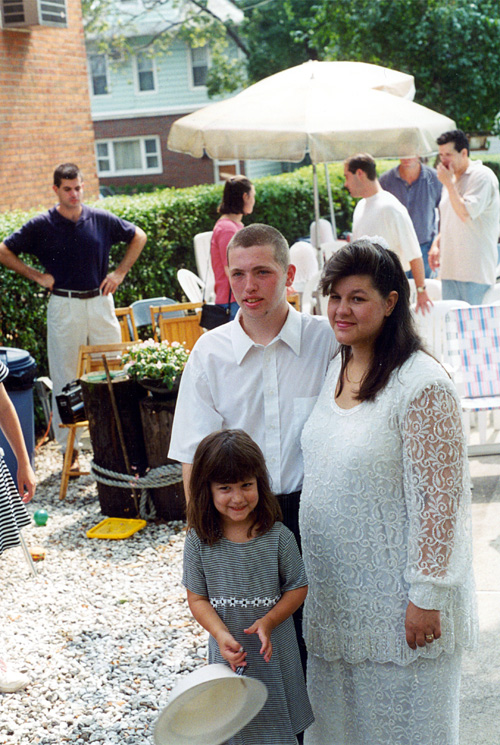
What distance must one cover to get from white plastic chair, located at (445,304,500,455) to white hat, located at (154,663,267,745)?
433 cm

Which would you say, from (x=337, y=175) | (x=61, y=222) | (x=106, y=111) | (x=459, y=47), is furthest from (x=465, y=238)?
(x=106, y=111)

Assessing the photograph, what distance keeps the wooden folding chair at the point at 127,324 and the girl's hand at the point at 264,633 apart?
18.1ft

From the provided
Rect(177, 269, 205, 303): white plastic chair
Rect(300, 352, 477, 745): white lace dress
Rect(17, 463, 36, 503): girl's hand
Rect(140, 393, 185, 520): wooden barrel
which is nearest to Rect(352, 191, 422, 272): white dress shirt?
Rect(140, 393, 185, 520): wooden barrel

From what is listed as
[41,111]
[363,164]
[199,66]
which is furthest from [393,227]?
[199,66]

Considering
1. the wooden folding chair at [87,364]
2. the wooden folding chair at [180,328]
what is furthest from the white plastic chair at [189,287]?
the wooden folding chair at [87,364]

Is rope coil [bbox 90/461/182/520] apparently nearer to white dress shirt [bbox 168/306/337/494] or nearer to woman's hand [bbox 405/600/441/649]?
white dress shirt [bbox 168/306/337/494]

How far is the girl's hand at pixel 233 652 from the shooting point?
2.23 metres

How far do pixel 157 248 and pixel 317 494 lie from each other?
299 inches

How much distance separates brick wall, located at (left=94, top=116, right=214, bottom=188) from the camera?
30.5 metres

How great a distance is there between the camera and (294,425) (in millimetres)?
2600

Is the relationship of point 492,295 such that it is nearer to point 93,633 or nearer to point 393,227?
point 393,227

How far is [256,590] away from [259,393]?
599 mm

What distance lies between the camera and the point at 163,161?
31422 millimetres

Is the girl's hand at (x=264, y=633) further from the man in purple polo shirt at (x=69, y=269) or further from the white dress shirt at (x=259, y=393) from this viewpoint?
the man in purple polo shirt at (x=69, y=269)
